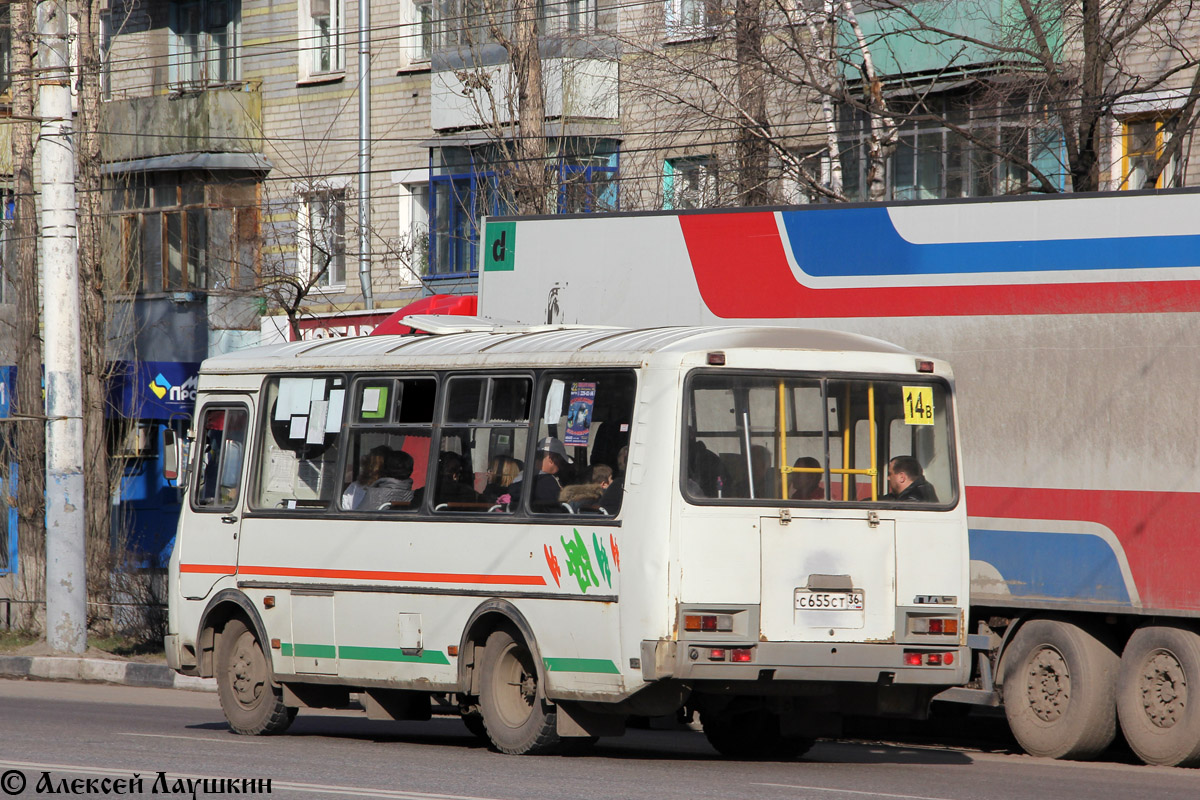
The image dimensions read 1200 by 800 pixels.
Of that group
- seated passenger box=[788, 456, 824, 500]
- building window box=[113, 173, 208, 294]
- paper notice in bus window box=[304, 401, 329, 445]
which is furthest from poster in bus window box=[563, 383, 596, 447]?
building window box=[113, 173, 208, 294]

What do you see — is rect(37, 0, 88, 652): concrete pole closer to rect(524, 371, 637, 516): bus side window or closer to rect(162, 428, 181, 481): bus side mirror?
rect(162, 428, 181, 481): bus side mirror

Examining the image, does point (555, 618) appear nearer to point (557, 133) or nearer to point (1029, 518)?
point (1029, 518)

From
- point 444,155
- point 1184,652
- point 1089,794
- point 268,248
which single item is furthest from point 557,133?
point 1089,794

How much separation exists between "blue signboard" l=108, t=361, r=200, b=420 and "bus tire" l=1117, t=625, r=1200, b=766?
1705cm

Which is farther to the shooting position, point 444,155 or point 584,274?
point 444,155

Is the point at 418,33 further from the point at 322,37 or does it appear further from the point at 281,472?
the point at 281,472

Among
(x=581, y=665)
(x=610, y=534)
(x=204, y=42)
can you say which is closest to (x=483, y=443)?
(x=610, y=534)

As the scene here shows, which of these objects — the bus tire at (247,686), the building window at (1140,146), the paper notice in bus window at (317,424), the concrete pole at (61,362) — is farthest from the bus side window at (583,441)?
the building window at (1140,146)

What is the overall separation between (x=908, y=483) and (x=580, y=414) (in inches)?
78.9

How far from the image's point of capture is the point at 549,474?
35.6ft

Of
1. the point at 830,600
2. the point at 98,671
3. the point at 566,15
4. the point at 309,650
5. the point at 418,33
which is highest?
the point at 418,33

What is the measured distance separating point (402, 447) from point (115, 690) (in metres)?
8.15

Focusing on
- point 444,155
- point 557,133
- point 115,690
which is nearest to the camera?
point 115,690

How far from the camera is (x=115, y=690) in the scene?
60.8 ft
